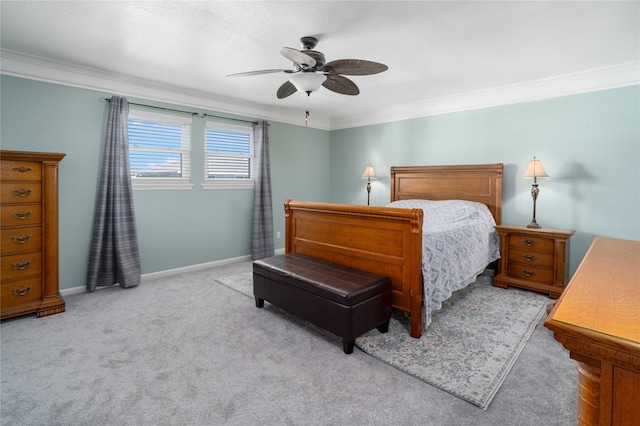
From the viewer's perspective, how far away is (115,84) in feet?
11.9

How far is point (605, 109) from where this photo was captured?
3344mm

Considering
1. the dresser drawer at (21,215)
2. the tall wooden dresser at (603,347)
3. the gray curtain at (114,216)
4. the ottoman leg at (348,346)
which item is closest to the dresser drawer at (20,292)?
the dresser drawer at (21,215)

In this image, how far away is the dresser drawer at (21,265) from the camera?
2.73 metres

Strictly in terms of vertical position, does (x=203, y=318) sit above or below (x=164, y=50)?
below

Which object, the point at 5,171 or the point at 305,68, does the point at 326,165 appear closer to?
the point at 305,68

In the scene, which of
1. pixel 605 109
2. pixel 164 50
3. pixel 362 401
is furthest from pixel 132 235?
pixel 605 109

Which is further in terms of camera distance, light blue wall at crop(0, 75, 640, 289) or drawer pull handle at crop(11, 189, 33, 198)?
light blue wall at crop(0, 75, 640, 289)

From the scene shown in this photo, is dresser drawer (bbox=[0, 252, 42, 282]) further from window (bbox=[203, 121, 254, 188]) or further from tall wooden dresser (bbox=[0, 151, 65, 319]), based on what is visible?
window (bbox=[203, 121, 254, 188])

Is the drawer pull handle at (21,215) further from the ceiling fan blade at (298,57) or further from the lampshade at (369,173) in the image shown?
the lampshade at (369,173)

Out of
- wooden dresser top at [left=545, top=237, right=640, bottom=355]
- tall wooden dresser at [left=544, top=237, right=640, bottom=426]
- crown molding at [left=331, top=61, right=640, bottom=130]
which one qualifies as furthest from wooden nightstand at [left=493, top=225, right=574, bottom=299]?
tall wooden dresser at [left=544, top=237, right=640, bottom=426]

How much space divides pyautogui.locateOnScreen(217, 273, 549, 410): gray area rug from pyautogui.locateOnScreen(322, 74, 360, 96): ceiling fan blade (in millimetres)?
2075

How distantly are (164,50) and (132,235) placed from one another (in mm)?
2033

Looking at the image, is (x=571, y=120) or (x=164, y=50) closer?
(x=164, y=50)

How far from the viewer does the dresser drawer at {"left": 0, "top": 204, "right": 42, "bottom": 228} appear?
2.71 metres
